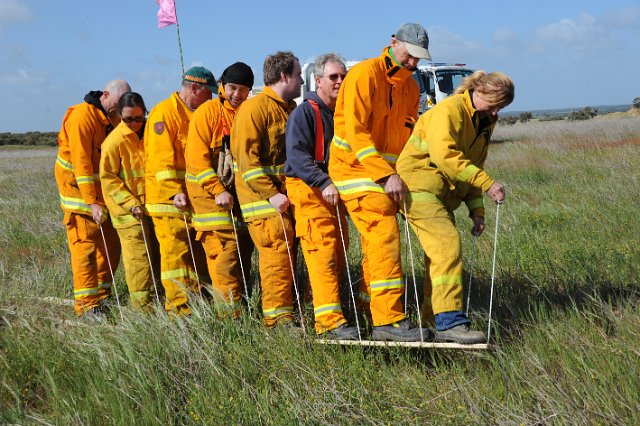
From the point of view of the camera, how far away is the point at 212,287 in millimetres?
5535

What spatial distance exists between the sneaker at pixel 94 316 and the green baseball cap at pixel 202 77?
2029mm

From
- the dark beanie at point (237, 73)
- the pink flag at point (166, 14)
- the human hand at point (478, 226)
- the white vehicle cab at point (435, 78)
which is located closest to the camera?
the human hand at point (478, 226)

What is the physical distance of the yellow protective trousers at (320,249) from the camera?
4715 mm

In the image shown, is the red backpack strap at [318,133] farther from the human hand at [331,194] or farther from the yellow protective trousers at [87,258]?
the yellow protective trousers at [87,258]

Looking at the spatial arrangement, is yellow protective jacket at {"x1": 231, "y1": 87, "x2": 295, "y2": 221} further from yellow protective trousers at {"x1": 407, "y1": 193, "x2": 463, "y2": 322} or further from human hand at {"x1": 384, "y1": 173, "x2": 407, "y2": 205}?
yellow protective trousers at {"x1": 407, "y1": 193, "x2": 463, "y2": 322}

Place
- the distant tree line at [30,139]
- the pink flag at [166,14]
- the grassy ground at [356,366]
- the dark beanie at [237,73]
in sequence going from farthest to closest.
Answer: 1. the distant tree line at [30,139]
2. the pink flag at [166,14]
3. the dark beanie at [237,73]
4. the grassy ground at [356,366]

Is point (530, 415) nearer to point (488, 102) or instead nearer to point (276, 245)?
point (488, 102)

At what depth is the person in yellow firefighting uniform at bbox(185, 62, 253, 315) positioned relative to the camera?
547cm

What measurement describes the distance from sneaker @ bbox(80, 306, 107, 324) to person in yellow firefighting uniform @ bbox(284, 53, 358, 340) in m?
1.83

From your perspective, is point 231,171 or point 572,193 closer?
point 231,171

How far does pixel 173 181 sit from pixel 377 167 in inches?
83.4

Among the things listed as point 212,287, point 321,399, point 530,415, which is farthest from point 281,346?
point 530,415

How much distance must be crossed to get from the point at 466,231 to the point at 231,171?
3.47 meters

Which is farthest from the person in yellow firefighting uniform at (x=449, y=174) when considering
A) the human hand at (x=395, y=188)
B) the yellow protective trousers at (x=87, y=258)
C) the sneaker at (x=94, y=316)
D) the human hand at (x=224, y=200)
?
the yellow protective trousers at (x=87, y=258)
